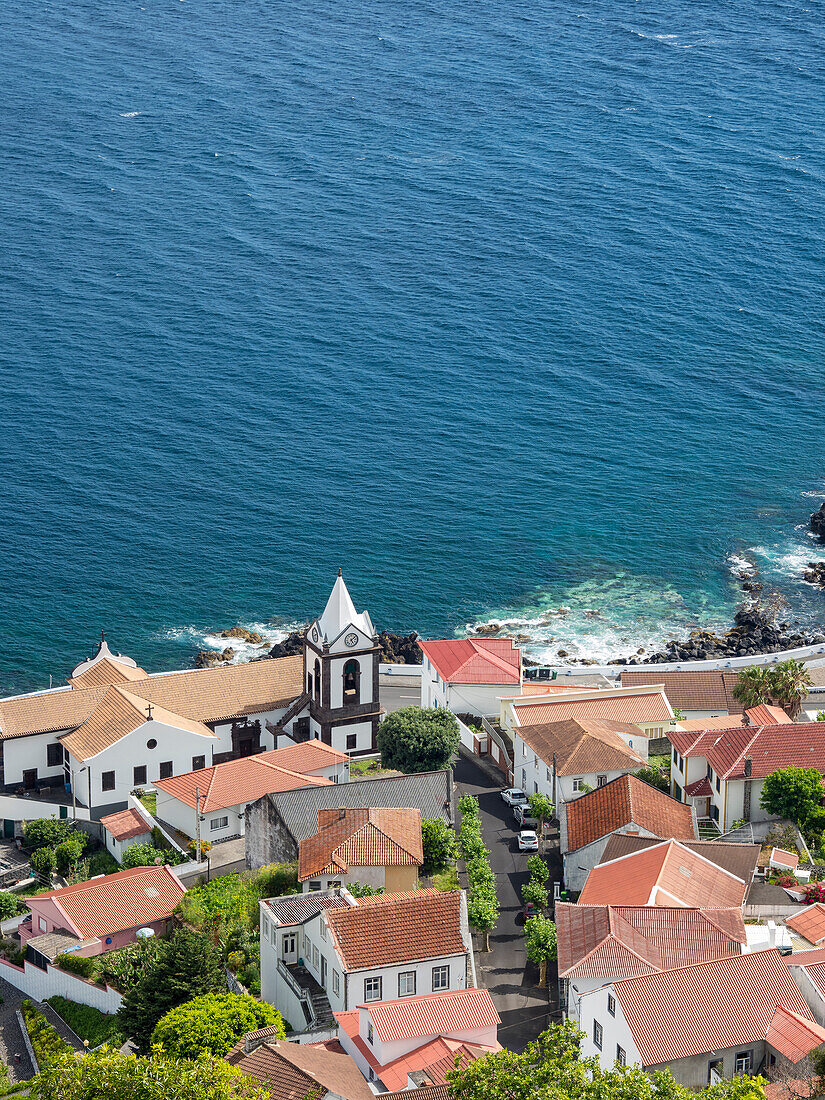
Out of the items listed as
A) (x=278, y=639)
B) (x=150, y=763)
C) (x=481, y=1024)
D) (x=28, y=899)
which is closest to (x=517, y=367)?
(x=278, y=639)

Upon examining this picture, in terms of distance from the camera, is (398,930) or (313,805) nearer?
(398,930)

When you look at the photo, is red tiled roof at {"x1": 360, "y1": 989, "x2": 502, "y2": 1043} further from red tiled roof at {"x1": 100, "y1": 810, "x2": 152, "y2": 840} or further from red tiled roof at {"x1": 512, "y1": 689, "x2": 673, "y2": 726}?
red tiled roof at {"x1": 512, "y1": 689, "x2": 673, "y2": 726}

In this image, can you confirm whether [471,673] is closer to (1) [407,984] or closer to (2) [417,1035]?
(1) [407,984]

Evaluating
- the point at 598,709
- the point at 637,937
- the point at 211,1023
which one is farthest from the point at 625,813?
the point at 211,1023

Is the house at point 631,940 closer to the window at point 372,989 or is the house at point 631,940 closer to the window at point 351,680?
the window at point 372,989

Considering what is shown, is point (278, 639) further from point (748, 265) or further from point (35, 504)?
point (748, 265)

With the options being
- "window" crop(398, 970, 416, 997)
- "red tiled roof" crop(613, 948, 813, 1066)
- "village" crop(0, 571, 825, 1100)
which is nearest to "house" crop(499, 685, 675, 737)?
"village" crop(0, 571, 825, 1100)
